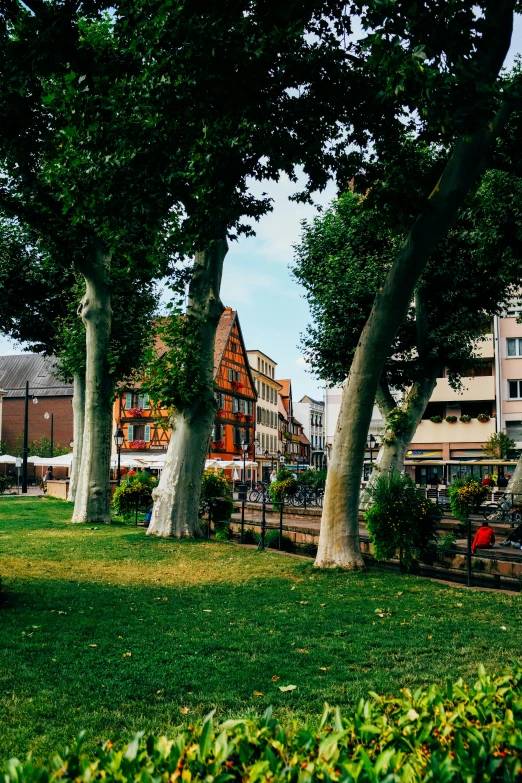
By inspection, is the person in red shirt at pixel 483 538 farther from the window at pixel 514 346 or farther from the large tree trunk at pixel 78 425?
the window at pixel 514 346

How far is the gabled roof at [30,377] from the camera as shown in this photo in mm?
77250

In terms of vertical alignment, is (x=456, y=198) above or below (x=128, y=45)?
below

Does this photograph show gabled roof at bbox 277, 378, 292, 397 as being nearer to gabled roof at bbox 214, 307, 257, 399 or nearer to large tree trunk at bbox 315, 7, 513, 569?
gabled roof at bbox 214, 307, 257, 399

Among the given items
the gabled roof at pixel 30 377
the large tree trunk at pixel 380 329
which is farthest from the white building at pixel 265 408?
the large tree trunk at pixel 380 329

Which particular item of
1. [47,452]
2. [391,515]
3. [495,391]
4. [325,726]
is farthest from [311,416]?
[325,726]

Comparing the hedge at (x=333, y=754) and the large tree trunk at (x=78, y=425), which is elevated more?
the large tree trunk at (x=78, y=425)

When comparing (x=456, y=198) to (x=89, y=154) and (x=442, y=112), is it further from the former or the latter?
(x=89, y=154)

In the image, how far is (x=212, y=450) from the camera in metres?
60.2

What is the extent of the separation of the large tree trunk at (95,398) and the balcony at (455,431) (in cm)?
3314

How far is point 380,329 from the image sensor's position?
10867 mm

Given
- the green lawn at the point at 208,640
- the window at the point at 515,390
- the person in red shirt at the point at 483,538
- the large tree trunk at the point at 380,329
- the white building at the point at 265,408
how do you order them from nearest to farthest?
1. the green lawn at the point at 208,640
2. the large tree trunk at the point at 380,329
3. the person in red shirt at the point at 483,538
4. the window at the point at 515,390
5. the white building at the point at 265,408

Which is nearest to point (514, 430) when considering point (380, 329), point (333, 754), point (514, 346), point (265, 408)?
point (514, 346)

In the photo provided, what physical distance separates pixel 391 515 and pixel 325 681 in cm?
678

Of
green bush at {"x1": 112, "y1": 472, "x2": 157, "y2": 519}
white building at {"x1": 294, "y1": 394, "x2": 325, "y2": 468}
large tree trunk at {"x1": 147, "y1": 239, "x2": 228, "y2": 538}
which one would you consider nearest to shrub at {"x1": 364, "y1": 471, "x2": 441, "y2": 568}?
large tree trunk at {"x1": 147, "y1": 239, "x2": 228, "y2": 538}
